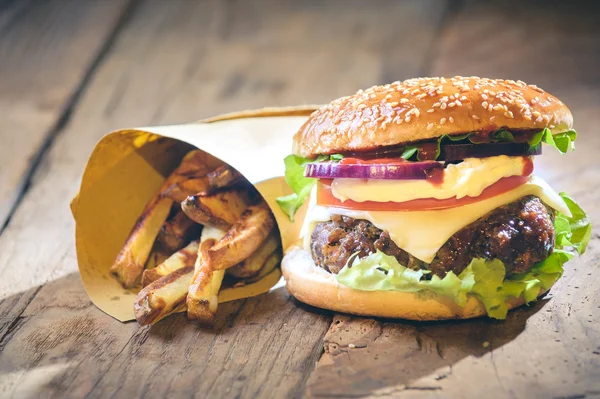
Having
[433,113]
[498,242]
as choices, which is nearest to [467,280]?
[498,242]

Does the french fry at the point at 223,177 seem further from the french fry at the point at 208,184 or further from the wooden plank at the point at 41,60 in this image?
the wooden plank at the point at 41,60

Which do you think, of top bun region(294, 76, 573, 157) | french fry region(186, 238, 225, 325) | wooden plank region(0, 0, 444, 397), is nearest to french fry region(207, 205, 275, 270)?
french fry region(186, 238, 225, 325)

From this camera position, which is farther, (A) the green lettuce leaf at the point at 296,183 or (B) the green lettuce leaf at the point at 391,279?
(A) the green lettuce leaf at the point at 296,183

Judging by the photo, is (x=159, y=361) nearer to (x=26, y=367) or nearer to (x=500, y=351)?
(x=26, y=367)

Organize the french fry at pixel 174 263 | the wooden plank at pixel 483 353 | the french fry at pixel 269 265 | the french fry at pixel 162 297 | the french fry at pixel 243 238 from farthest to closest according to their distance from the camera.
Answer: the french fry at pixel 269 265 < the french fry at pixel 174 263 < the french fry at pixel 243 238 < the french fry at pixel 162 297 < the wooden plank at pixel 483 353

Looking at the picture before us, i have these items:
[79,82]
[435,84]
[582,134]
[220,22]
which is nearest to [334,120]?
[435,84]

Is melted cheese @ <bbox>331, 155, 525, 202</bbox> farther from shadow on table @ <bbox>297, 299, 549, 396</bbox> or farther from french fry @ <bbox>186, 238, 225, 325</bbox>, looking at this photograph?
french fry @ <bbox>186, 238, 225, 325</bbox>

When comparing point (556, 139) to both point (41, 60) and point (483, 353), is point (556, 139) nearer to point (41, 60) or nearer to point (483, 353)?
point (483, 353)

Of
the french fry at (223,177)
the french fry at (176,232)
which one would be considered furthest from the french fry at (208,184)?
the french fry at (176,232)
